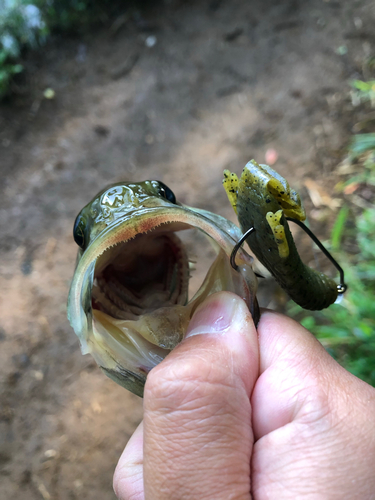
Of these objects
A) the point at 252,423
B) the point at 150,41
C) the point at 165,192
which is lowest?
the point at 252,423

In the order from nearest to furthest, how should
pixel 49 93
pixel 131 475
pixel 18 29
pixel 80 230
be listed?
pixel 131 475 < pixel 80 230 < pixel 49 93 < pixel 18 29

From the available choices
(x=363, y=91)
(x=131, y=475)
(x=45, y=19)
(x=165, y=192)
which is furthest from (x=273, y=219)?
(x=45, y=19)

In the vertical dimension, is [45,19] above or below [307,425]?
above

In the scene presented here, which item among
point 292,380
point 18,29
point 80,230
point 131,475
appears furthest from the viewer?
point 18,29

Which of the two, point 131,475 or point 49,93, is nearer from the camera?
point 131,475

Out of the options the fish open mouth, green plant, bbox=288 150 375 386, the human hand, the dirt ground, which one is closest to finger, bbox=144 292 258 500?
the human hand

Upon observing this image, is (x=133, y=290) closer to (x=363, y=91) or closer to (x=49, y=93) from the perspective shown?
(x=363, y=91)
